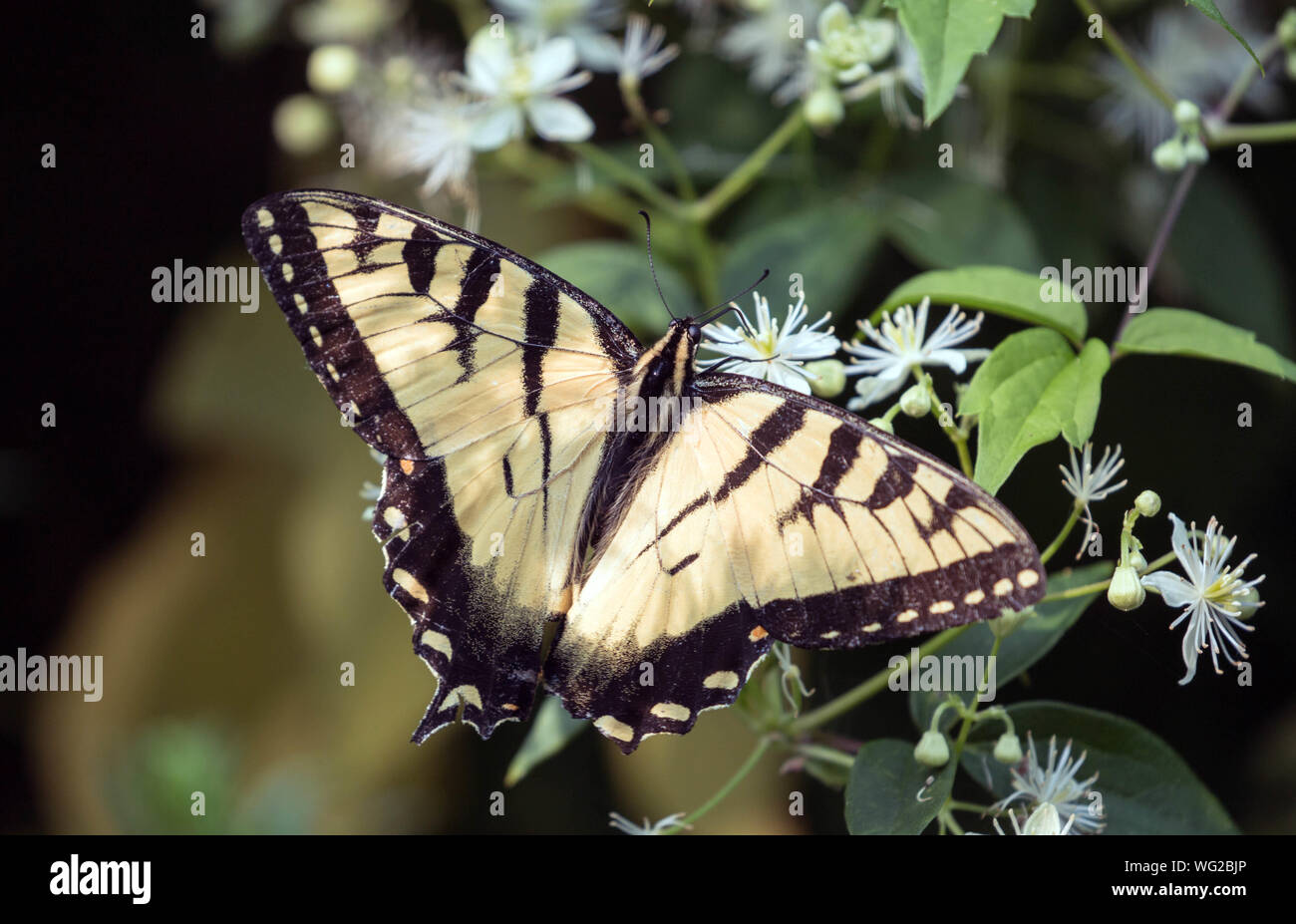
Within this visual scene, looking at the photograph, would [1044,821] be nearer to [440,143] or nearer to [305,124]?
[440,143]

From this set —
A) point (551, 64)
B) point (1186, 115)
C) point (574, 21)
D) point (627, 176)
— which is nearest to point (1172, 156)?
point (1186, 115)

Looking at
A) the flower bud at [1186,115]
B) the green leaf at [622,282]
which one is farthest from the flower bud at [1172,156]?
the green leaf at [622,282]

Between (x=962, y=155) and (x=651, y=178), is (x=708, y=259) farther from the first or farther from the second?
(x=962, y=155)

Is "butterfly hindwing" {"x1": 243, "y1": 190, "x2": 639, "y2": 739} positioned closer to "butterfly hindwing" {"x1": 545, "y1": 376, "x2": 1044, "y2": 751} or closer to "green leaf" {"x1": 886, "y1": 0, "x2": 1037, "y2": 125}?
"butterfly hindwing" {"x1": 545, "y1": 376, "x2": 1044, "y2": 751}

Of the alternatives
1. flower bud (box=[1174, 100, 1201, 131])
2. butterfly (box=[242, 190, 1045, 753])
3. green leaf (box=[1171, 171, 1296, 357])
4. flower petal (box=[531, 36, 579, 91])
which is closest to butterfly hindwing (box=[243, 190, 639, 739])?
butterfly (box=[242, 190, 1045, 753])

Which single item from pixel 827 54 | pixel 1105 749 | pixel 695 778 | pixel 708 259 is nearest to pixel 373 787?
pixel 695 778
